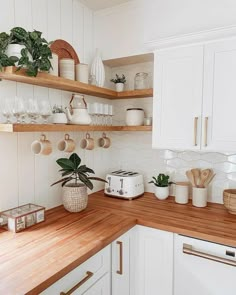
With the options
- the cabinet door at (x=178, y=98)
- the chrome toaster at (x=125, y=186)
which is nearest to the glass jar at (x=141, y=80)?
the cabinet door at (x=178, y=98)

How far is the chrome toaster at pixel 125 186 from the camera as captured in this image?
6.48 feet

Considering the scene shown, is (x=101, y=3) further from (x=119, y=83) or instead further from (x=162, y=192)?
(x=162, y=192)

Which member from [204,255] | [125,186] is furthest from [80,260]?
[125,186]

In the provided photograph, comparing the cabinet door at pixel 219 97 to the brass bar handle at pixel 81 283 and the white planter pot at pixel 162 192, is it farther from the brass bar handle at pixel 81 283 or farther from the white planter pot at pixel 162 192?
the brass bar handle at pixel 81 283

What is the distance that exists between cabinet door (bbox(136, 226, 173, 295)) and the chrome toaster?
434 mm

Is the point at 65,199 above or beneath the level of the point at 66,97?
beneath

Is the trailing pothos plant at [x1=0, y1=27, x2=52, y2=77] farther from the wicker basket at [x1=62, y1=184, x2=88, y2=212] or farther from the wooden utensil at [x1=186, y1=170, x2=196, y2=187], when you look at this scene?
the wooden utensil at [x1=186, y1=170, x2=196, y2=187]

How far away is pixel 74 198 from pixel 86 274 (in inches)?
21.9

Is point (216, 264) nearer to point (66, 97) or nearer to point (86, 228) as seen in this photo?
point (86, 228)

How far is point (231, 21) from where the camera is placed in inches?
57.6

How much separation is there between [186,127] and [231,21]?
26.9 inches

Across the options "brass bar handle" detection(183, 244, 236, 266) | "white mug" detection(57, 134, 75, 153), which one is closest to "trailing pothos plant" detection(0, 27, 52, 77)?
"white mug" detection(57, 134, 75, 153)

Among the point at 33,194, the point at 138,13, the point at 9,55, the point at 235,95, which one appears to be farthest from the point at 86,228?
the point at 138,13

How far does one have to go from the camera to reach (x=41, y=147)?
4.92 ft
